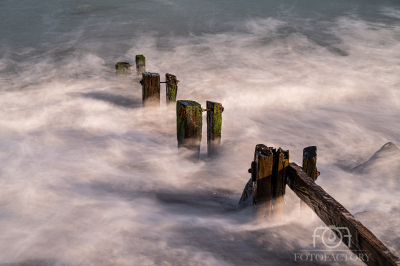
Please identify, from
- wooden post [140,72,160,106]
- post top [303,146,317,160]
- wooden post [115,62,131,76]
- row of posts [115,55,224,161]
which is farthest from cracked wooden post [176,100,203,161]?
wooden post [115,62,131,76]

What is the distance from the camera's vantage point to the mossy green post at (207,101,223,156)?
513 cm

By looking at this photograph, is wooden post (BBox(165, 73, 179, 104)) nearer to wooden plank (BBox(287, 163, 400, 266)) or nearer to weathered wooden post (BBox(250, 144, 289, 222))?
weathered wooden post (BBox(250, 144, 289, 222))

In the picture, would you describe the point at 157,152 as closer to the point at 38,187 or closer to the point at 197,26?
the point at 38,187

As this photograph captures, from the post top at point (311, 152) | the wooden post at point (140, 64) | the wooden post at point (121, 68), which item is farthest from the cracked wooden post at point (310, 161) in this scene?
the wooden post at point (121, 68)

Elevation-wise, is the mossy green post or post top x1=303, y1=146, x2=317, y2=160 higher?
post top x1=303, y1=146, x2=317, y2=160

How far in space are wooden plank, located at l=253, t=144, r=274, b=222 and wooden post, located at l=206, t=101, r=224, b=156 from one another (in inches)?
72.2

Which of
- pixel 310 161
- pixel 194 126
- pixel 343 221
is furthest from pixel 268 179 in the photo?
pixel 194 126

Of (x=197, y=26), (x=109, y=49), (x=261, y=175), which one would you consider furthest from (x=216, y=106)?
(x=197, y=26)

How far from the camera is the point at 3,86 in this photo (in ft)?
34.5

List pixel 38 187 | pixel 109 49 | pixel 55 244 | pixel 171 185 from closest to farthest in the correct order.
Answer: pixel 55 244
pixel 38 187
pixel 171 185
pixel 109 49

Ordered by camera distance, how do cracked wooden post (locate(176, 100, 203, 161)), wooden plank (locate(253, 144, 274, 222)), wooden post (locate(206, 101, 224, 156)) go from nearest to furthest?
wooden plank (locate(253, 144, 274, 222)) < cracked wooden post (locate(176, 100, 203, 161)) < wooden post (locate(206, 101, 224, 156))

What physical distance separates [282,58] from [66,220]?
12.0 m

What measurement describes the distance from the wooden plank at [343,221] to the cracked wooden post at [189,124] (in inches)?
77.9

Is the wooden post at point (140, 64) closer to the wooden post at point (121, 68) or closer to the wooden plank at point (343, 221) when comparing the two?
the wooden post at point (121, 68)
